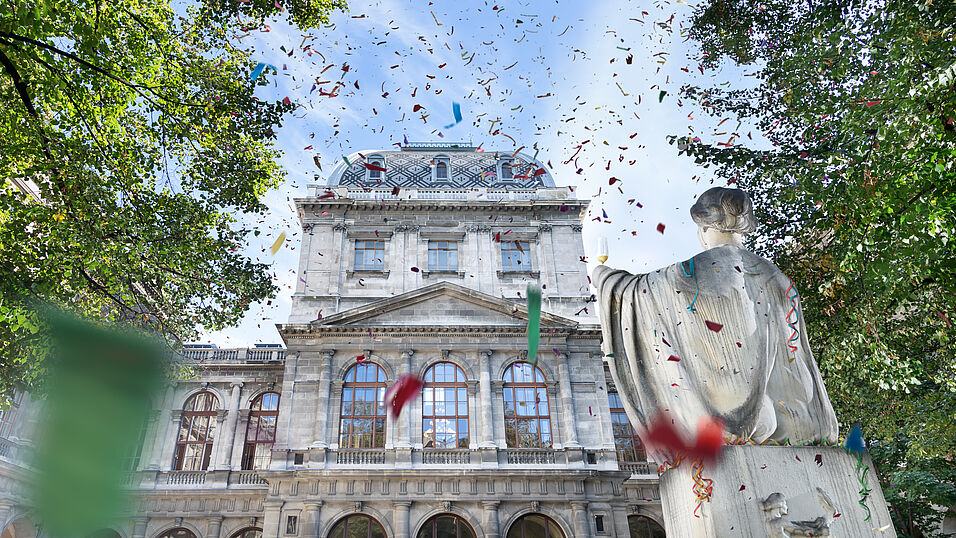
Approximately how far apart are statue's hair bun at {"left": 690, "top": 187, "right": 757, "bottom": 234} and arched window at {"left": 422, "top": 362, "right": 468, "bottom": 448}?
597 inches

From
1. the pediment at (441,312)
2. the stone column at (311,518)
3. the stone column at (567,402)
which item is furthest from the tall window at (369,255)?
the stone column at (311,518)

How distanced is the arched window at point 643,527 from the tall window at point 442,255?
9865mm

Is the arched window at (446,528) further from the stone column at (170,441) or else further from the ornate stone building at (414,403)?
the stone column at (170,441)

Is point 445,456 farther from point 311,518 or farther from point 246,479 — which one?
point 246,479

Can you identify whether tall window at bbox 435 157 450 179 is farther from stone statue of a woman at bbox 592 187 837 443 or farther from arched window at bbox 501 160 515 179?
stone statue of a woman at bbox 592 187 837 443

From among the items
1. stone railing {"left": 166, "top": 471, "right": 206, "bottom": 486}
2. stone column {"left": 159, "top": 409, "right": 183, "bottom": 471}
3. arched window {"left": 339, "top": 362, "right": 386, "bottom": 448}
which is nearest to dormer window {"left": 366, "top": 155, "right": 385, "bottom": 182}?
arched window {"left": 339, "top": 362, "right": 386, "bottom": 448}

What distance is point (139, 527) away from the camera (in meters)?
17.5

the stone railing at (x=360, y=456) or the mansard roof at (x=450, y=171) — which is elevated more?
the mansard roof at (x=450, y=171)

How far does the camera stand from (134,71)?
27.4ft

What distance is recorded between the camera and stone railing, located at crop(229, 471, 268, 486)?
18.0 meters

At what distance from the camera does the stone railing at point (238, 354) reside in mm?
20016

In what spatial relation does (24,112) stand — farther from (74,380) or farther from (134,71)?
(74,380)

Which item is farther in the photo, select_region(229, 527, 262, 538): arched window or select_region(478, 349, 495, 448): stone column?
select_region(229, 527, 262, 538): arched window

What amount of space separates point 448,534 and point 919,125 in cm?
1463
